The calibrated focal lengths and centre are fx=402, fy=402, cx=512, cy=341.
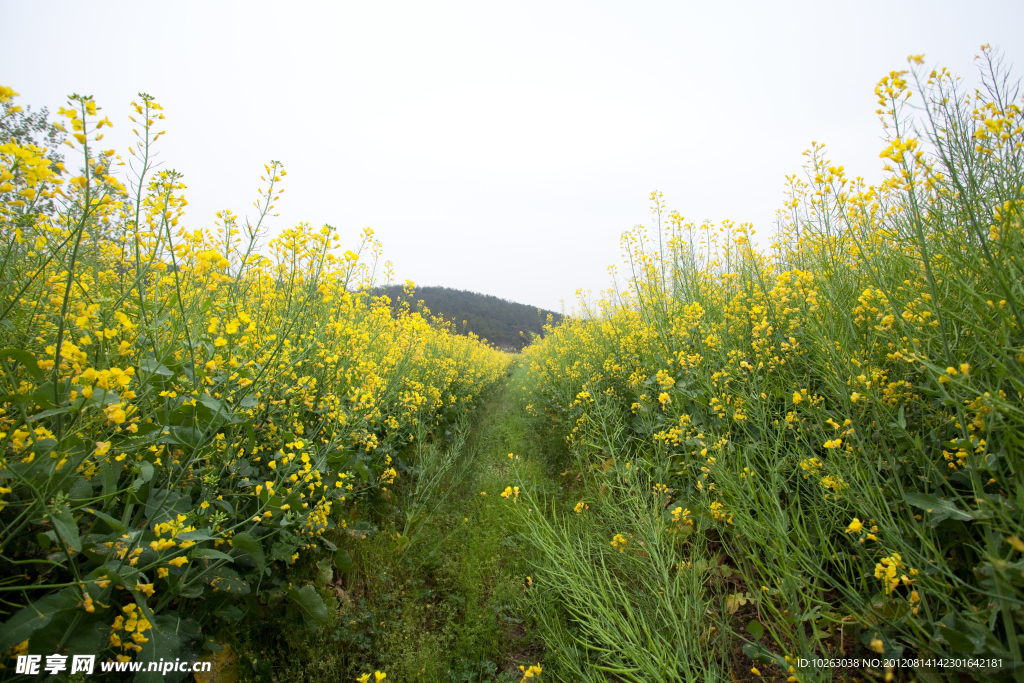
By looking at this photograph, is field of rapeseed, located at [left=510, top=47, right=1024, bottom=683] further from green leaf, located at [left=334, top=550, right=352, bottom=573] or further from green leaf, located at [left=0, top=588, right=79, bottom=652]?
green leaf, located at [left=0, top=588, right=79, bottom=652]

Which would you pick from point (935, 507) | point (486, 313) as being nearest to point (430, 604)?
point (935, 507)

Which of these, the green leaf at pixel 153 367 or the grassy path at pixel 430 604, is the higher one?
the green leaf at pixel 153 367

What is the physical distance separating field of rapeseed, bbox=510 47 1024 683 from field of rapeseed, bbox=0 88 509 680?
130 centimetres

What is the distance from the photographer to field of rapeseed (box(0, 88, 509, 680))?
43.8 inches

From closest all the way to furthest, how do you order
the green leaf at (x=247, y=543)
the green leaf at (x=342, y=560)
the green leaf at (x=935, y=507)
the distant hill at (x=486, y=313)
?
the green leaf at (x=935, y=507) < the green leaf at (x=247, y=543) < the green leaf at (x=342, y=560) < the distant hill at (x=486, y=313)

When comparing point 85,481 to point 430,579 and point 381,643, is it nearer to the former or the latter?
point 381,643

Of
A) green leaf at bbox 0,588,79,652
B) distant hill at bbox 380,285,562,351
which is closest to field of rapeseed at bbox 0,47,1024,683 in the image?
green leaf at bbox 0,588,79,652

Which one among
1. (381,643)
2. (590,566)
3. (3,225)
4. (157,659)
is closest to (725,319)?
(590,566)

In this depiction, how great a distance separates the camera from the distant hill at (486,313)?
2709cm

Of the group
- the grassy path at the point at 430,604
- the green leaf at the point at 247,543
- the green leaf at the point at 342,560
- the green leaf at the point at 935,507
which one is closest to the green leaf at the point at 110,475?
the green leaf at the point at 247,543

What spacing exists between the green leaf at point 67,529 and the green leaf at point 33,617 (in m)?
0.16

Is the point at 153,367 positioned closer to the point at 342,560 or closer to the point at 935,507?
the point at 342,560

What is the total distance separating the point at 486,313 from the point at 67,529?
32294mm

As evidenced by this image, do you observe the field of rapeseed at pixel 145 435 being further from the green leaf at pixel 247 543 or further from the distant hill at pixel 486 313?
the distant hill at pixel 486 313
